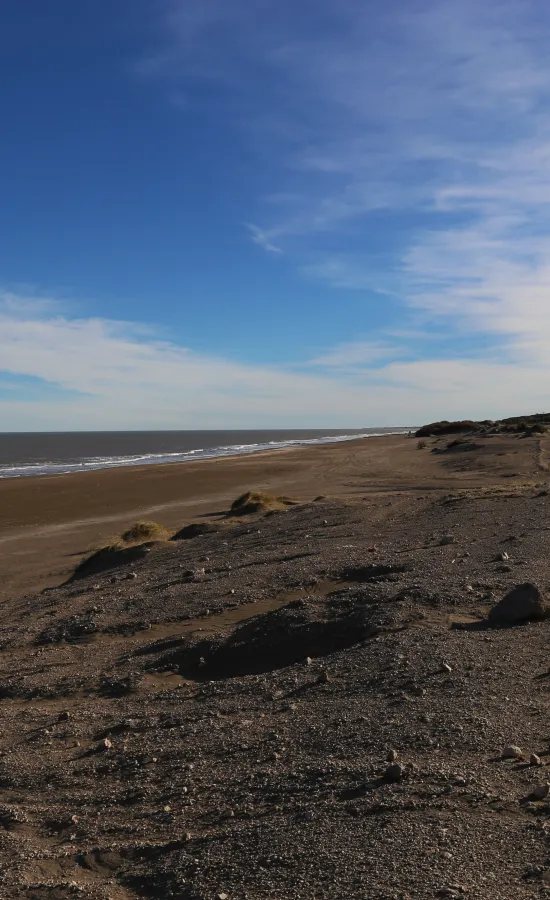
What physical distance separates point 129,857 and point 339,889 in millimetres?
1263

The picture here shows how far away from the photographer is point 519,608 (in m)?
6.98

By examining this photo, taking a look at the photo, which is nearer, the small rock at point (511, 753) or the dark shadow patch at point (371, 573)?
the small rock at point (511, 753)

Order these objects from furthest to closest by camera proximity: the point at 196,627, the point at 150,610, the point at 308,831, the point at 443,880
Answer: the point at 150,610 → the point at 196,627 → the point at 308,831 → the point at 443,880

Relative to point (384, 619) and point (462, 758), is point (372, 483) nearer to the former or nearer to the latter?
point (384, 619)

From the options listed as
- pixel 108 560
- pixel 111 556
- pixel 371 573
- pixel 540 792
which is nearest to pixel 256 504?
pixel 111 556

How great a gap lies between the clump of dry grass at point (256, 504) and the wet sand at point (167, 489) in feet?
3.83

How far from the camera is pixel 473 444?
36.8 metres

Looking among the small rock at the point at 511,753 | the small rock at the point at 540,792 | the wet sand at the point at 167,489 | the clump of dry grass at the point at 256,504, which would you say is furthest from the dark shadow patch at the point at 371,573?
the clump of dry grass at the point at 256,504

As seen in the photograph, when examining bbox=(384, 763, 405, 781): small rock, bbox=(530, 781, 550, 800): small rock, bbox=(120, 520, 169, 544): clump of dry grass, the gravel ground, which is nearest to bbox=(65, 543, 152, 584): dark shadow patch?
bbox=(120, 520, 169, 544): clump of dry grass

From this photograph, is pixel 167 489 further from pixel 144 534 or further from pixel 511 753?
pixel 511 753

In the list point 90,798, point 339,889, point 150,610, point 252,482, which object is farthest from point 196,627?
point 252,482

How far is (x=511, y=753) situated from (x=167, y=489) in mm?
27217

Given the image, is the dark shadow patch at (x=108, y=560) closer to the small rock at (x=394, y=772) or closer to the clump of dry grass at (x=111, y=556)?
the clump of dry grass at (x=111, y=556)

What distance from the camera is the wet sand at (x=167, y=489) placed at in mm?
17703
